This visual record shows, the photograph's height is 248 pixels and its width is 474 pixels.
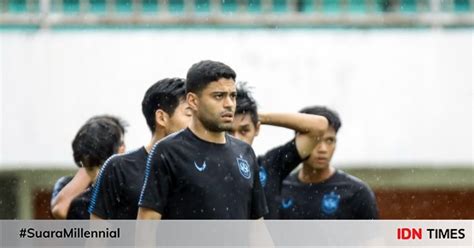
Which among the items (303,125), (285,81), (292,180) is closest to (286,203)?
(292,180)

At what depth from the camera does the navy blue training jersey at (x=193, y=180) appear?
4492 mm

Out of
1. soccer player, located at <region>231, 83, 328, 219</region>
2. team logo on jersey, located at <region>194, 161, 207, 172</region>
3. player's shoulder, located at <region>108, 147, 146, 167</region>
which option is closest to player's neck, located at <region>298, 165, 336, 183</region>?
soccer player, located at <region>231, 83, 328, 219</region>

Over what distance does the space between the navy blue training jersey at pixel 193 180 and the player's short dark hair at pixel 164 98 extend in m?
0.36

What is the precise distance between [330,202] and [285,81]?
112 inches

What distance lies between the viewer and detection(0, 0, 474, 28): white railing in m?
8.47

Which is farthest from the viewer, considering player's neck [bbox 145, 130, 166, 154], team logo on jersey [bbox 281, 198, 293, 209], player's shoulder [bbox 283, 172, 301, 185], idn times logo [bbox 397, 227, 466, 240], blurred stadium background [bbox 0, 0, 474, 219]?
blurred stadium background [bbox 0, 0, 474, 219]

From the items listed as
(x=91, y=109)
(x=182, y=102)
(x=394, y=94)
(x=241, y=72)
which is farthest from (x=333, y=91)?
(x=182, y=102)

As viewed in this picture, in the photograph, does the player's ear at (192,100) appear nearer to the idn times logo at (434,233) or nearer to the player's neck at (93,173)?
the player's neck at (93,173)

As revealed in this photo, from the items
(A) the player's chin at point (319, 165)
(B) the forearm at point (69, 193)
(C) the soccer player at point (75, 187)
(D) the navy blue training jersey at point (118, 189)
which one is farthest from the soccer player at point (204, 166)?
(A) the player's chin at point (319, 165)

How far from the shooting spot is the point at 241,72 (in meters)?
8.12

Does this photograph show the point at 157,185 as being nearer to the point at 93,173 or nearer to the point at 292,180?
the point at 93,173

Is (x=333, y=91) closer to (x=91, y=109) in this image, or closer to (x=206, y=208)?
(x=91, y=109)

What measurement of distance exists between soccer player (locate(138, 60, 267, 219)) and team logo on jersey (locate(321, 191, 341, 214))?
43.6 inches

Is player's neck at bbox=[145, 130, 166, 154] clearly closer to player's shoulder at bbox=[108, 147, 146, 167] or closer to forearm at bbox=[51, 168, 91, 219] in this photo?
player's shoulder at bbox=[108, 147, 146, 167]
